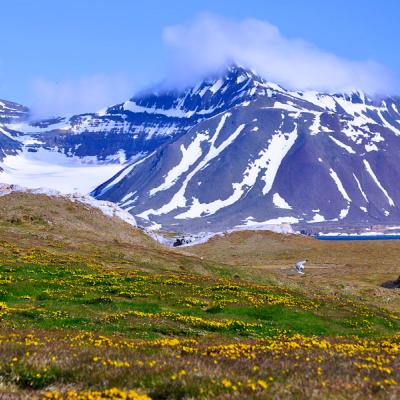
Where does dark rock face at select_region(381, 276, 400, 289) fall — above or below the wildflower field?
below

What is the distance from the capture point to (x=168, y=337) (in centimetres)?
2295

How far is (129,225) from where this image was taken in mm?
97688

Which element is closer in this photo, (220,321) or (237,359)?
(237,359)

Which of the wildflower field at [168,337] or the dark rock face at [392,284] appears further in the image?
the dark rock face at [392,284]

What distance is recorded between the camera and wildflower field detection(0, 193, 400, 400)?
10359mm

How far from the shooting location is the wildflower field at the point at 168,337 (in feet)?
34.0

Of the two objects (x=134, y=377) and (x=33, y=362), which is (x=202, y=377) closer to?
(x=134, y=377)

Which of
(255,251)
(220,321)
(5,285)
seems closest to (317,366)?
(220,321)

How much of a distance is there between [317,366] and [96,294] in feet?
76.5

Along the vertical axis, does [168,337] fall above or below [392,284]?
above

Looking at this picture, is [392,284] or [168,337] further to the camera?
[392,284]

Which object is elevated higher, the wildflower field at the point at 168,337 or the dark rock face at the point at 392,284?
the wildflower field at the point at 168,337

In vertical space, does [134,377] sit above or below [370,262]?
above

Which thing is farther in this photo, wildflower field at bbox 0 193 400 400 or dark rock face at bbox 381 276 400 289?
dark rock face at bbox 381 276 400 289
